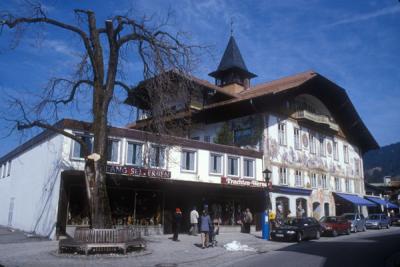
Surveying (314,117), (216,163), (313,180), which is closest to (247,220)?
(216,163)

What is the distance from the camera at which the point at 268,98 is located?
33062mm

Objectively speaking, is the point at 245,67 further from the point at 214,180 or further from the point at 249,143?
the point at 214,180

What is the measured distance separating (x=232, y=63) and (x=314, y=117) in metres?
11.5

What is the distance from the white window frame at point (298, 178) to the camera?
35344 mm

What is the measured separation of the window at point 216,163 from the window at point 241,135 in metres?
4.54

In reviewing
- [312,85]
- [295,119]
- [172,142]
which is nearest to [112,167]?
[172,142]

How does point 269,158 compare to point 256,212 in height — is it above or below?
above

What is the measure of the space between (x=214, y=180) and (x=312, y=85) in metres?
16.0

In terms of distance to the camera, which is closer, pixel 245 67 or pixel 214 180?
pixel 214 180

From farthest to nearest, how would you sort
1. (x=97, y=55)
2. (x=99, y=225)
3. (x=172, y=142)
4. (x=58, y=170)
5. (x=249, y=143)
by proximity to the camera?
1. (x=249, y=143)
2. (x=58, y=170)
3. (x=172, y=142)
4. (x=97, y=55)
5. (x=99, y=225)

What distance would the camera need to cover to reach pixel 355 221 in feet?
107

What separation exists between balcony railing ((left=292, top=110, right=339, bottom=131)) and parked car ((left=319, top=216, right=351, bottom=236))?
10.5m

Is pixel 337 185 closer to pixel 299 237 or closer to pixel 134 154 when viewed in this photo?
pixel 299 237

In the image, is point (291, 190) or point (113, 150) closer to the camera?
point (113, 150)
